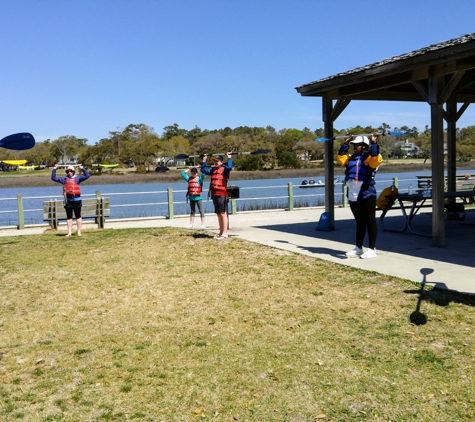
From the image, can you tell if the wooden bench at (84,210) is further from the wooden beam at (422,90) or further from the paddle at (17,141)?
the wooden beam at (422,90)

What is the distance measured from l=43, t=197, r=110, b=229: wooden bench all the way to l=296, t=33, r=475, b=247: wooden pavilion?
5.98m

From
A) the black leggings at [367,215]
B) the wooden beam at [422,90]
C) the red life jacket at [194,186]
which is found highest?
the wooden beam at [422,90]

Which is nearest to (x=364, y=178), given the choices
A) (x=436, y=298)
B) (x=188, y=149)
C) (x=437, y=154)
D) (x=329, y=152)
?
(x=437, y=154)

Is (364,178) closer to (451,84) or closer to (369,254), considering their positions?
(369,254)

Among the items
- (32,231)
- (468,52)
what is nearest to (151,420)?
(468,52)

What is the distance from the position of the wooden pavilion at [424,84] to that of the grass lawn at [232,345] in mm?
2588

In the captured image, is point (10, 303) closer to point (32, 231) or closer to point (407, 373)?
point (407, 373)

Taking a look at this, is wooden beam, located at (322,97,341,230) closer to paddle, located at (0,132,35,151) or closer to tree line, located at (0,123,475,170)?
paddle, located at (0,132,35,151)

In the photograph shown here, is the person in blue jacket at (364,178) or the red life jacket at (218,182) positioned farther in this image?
the red life jacket at (218,182)

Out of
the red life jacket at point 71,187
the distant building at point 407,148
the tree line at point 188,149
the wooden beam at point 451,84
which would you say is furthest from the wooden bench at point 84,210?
the distant building at point 407,148

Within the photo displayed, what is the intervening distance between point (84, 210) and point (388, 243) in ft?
26.4

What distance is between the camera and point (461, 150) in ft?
222

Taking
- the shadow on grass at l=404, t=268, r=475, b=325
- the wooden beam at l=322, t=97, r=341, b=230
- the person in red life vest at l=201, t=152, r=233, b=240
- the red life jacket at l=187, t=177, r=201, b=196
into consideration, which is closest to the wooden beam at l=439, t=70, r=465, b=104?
the wooden beam at l=322, t=97, r=341, b=230

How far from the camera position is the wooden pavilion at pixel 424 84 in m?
8.41
